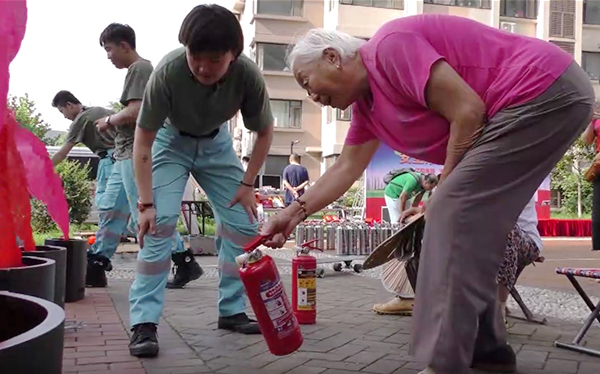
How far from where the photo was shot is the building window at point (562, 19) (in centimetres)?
2833

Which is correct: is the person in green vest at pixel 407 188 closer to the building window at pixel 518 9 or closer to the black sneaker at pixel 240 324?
the black sneaker at pixel 240 324

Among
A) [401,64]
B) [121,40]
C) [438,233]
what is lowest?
[438,233]

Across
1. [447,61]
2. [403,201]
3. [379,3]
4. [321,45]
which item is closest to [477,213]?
[447,61]

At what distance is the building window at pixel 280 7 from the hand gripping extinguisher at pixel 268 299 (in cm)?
2947

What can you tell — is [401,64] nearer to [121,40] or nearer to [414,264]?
[414,264]

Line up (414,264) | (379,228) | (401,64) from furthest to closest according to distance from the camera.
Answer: (379,228), (414,264), (401,64)

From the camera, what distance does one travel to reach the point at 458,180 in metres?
2.47

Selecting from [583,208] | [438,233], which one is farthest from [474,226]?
[583,208]

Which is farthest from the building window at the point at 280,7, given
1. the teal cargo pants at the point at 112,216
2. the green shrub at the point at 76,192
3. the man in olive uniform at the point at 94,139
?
the teal cargo pants at the point at 112,216

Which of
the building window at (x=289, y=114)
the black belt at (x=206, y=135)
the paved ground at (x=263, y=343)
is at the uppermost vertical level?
the building window at (x=289, y=114)

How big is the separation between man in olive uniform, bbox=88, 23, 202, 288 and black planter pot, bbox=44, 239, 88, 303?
450mm

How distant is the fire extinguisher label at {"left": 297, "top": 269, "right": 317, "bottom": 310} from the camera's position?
4328 millimetres

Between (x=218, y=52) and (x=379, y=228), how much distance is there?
483 cm

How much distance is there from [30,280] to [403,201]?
538 centimetres
